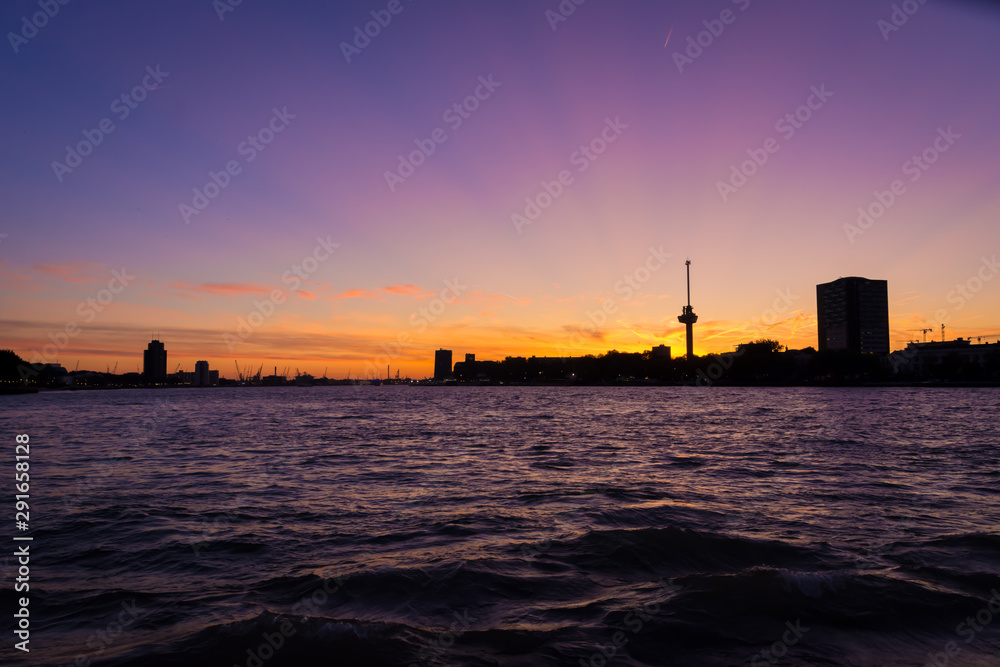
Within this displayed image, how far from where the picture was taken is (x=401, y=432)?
128 ft

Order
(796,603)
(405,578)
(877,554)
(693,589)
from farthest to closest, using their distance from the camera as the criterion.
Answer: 1. (877,554)
2. (405,578)
3. (693,589)
4. (796,603)

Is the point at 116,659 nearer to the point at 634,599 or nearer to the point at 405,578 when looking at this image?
the point at 405,578

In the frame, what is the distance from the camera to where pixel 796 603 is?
7.43 metres

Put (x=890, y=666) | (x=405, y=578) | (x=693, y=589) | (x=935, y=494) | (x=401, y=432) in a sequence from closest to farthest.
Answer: (x=890, y=666)
(x=693, y=589)
(x=405, y=578)
(x=935, y=494)
(x=401, y=432)

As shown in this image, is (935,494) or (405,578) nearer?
(405,578)

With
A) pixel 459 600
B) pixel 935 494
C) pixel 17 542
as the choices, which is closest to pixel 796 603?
pixel 459 600

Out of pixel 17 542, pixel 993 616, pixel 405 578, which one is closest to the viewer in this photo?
pixel 993 616

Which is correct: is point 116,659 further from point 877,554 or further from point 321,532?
point 877,554

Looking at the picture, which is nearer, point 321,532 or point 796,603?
point 796,603

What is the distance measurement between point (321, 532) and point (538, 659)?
6.71 m

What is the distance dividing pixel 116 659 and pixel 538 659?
4.59 meters

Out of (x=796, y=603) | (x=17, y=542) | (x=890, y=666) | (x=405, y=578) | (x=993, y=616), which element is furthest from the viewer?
(x=17, y=542)

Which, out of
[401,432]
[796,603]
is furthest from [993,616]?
[401,432]

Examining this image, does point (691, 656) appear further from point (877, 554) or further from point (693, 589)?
Result: point (877, 554)
